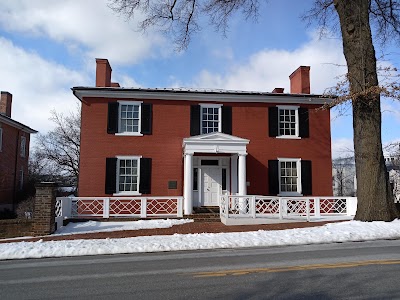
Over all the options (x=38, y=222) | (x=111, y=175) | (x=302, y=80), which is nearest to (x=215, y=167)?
(x=111, y=175)

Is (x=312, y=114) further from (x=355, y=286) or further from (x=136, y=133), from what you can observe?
(x=355, y=286)

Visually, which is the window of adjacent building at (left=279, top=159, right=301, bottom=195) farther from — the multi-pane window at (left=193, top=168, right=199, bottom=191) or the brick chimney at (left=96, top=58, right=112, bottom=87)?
the brick chimney at (left=96, top=58, right=112, bottom=87)

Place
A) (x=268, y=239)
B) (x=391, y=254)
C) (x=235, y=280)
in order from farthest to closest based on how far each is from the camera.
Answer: (x=268, y=239)
(x=391, y=254)
(x=235, y=280)

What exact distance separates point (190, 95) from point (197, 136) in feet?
8.71

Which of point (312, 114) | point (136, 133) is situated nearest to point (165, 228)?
point (136, 133)

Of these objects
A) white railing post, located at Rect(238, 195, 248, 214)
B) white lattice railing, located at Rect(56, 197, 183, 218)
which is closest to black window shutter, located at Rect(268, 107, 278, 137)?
white railing post, located at Rect(238, 195, 248, 214)

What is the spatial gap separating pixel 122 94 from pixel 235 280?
1360cm

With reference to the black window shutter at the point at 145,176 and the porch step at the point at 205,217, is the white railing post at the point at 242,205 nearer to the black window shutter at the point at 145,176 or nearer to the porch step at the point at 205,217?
the porch step at the point at 205,217

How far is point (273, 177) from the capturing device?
18.2m

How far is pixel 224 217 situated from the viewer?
1511 cm

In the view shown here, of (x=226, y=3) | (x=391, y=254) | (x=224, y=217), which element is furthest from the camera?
(x=226, y=3)

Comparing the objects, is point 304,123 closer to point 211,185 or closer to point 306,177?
point 306,177

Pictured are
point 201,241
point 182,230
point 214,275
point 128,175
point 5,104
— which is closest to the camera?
point 214,275

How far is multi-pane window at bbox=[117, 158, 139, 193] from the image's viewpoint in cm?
1758
